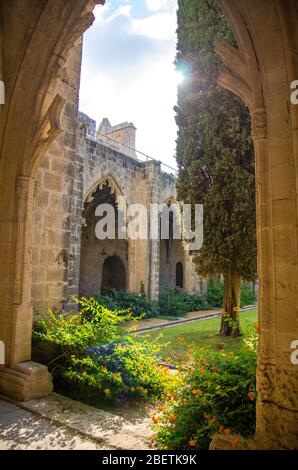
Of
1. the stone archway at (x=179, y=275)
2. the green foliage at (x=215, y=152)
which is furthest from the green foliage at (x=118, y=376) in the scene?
the stone archway at (x=179, y=275)

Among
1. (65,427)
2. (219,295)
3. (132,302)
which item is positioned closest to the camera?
(65,427)

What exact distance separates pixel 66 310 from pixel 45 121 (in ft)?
8.00

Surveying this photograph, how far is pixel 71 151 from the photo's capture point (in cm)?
479

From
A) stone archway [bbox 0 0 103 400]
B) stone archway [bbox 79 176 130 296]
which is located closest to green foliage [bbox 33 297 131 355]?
stone archway [bbox 0 0 103 400]

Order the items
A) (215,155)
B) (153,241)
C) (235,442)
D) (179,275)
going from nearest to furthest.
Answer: (235,442)
(215,155)
(153,241)
(179,275)

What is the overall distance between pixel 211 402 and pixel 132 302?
10.2m

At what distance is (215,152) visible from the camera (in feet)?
27.0

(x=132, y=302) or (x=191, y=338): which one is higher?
(x=132, y=302)

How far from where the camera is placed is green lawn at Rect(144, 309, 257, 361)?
6578 millimetres

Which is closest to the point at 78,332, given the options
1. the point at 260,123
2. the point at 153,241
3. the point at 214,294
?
the point at 260,123

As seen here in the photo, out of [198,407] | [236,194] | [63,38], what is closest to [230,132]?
[236,194]

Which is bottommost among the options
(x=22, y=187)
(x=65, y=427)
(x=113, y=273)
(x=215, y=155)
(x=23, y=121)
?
(x=65, y=427)

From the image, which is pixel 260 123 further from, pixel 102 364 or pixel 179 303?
pixel 179 303

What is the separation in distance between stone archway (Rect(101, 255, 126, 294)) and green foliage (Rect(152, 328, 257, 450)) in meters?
13.6
